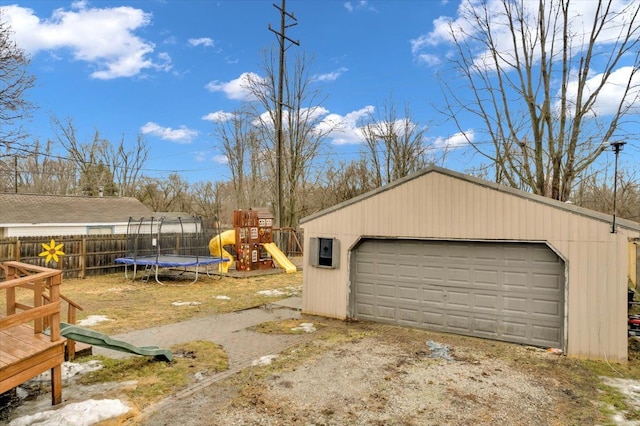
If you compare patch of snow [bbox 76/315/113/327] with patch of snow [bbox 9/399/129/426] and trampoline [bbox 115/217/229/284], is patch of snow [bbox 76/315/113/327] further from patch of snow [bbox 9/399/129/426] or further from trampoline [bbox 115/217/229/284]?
trampoline [bbox 115/217/229/284]

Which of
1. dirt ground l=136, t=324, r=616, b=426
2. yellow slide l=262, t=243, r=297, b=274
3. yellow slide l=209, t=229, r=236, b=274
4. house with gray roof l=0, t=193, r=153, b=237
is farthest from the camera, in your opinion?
house with gray roof l=0, t=193, r=153, b=237

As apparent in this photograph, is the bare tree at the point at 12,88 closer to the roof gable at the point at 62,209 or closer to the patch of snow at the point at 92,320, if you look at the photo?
the patch of snow at the point at 92,320

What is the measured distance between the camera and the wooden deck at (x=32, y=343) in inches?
146

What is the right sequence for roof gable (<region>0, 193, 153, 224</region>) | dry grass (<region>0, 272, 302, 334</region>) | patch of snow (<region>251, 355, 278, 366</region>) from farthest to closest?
roof gable (<region>0, 193, 153, 224</region>) → dry grass (<region>0, 272, 302, 334</region>) → patch of snow (<region>251, 355, 278, 366</region>)

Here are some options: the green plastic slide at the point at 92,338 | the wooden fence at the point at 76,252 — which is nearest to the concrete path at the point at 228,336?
the green plastic slide at the point at 92,338

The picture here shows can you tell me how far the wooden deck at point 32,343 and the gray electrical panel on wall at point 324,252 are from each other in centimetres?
520

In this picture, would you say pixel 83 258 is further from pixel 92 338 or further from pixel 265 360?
pixel 265 360

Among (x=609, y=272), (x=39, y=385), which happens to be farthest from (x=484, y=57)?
(x=39, y=385)

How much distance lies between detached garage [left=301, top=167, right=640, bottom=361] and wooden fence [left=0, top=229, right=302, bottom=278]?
8655 mm

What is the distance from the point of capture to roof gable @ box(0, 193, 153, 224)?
19047mm

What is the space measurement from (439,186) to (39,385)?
6820 millimetres

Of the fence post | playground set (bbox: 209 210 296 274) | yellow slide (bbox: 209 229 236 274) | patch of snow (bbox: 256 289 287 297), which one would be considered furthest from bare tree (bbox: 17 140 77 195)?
patch of snow (bbox: 256 289 287 297)

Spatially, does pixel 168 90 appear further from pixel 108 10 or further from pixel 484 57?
pixel 484 57

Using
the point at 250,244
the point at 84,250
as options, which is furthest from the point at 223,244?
the point at 84,250
